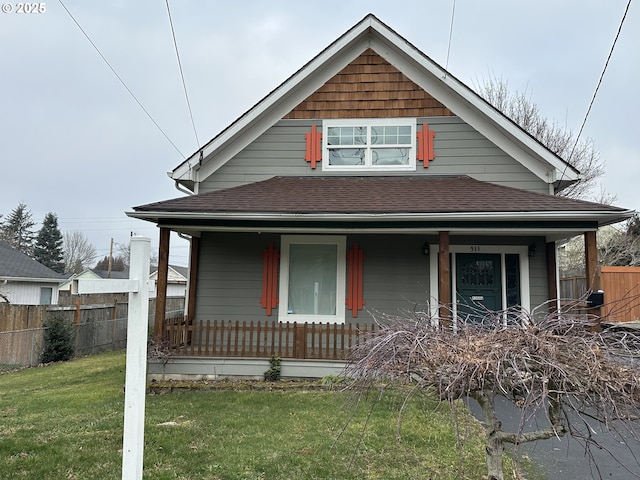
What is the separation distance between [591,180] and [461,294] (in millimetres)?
18783

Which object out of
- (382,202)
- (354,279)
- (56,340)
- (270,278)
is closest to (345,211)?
(382,202)

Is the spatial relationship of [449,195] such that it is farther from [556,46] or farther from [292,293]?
[556,46]

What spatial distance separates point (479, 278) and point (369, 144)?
3.77 metres

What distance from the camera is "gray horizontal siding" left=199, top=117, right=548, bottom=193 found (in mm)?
8984

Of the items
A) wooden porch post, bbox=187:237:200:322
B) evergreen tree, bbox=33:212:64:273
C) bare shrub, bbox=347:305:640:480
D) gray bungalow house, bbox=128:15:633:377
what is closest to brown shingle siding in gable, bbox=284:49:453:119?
gray bungalow house, bbox=128:15:633:377

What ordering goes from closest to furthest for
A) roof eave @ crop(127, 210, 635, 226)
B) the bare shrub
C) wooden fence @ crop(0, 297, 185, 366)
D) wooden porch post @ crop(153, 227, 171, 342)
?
the bare shrub → roof eave @ crop(127, 210, 635, 226) → wooden porch post @ crop(153, 227, 171, 342) → wooden fence @ crop(0, 297, 185, 366)

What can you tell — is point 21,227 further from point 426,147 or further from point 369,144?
point 426,147

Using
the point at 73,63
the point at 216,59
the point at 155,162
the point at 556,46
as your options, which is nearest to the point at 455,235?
the point at 556,46

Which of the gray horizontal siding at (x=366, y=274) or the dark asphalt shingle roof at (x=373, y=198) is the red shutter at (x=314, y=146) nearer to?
the dark asphalt shingle roof at (x=373, y=198)

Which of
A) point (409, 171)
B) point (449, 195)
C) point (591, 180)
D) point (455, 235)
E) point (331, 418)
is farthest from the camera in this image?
point (591, 180)

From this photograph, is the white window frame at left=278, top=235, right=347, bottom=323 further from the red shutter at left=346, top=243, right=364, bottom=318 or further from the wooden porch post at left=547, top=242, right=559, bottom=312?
the wooden porch post at left=547, top=242, right=559, bottom=312

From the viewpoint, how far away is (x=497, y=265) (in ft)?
28.7

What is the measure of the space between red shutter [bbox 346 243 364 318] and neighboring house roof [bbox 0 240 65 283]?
1997 centimetres

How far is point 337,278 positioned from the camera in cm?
866
